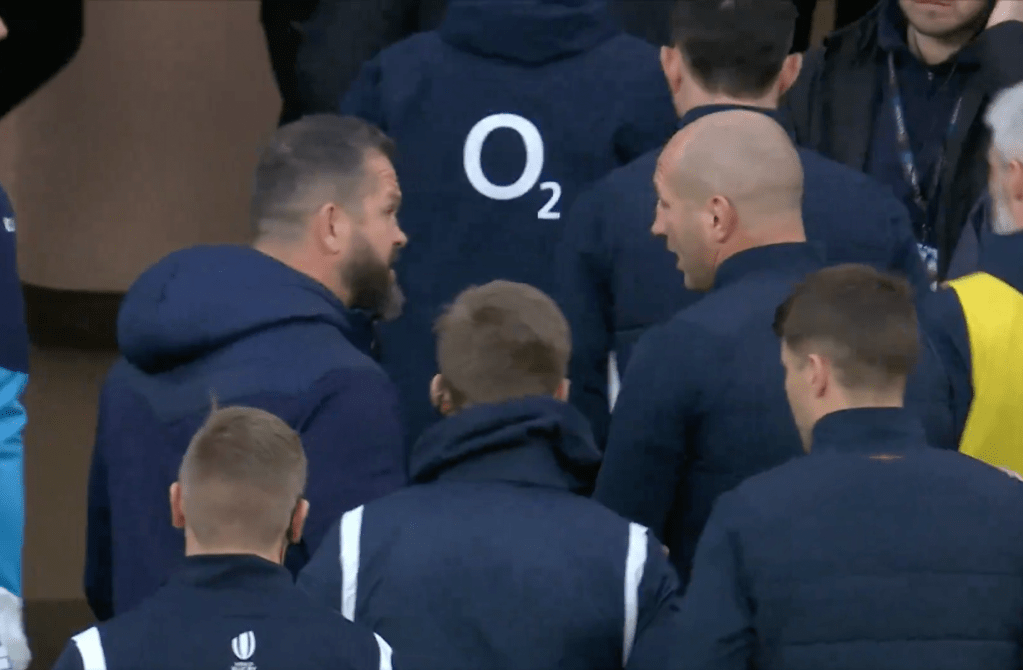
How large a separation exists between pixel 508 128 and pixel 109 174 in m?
2.26

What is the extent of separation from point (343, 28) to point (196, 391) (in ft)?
5.59

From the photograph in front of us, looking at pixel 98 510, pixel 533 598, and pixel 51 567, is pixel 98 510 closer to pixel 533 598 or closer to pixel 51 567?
pixel 533 598

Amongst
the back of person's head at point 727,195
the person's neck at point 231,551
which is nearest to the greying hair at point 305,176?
the back of person's head at point 727,195

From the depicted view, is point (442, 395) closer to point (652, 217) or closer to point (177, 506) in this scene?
point (177, 506)

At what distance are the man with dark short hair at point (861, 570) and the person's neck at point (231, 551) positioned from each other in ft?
1.88

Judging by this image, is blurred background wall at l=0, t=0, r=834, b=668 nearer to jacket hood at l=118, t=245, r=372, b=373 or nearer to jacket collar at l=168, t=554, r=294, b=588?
jacket hood at l=118, t=245, r=372, b=373

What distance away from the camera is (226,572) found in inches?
112

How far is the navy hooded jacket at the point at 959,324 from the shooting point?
138 inches

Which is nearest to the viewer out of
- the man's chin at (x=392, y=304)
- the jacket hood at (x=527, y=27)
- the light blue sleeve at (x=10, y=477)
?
the light blue sleeve at (x=10, y=477)

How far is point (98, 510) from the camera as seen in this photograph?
3680mm

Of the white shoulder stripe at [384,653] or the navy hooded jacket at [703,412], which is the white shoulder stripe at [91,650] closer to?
the white shoulder stripe at [384,653]

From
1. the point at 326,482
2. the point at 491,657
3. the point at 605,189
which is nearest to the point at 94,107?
the point at 605,189

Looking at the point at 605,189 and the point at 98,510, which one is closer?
the point at 98,510

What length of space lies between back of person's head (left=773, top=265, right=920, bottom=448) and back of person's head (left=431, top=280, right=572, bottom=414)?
36 centimetres
